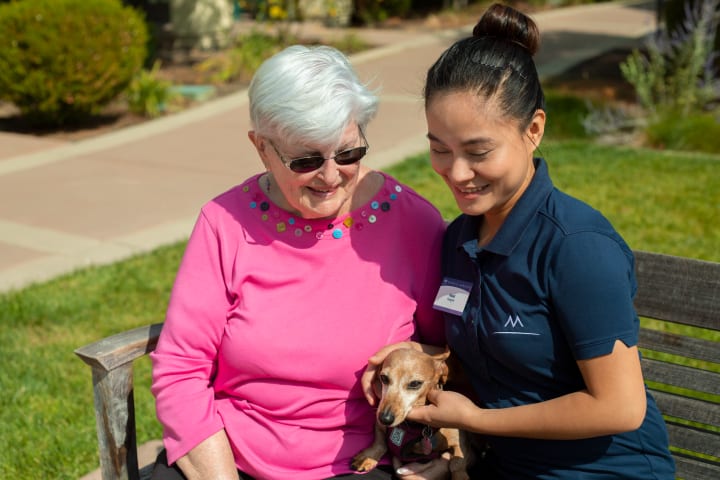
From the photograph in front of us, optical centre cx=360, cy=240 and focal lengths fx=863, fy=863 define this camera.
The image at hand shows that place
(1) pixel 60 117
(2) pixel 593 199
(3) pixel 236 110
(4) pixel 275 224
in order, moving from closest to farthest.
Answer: (4) pixel 275 224
(2) pixel 593 199
(1) pixel 60 117
(3) pixel 236 110

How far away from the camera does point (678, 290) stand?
2.59 m

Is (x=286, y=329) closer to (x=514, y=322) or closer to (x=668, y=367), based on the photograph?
(x=514, y=322)

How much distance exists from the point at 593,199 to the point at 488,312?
16.8ft

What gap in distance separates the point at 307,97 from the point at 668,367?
141 cm

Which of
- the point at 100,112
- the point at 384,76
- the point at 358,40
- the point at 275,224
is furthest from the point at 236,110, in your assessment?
the point at 275,224

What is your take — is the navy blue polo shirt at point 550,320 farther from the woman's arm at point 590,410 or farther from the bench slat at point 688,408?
the bench slat at point 688,408

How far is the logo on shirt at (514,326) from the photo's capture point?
2.17 m

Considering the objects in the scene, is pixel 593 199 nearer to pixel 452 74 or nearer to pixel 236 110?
pixel 452 74

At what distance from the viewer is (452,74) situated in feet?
7.16

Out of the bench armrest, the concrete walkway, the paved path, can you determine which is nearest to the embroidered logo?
the bench armrest

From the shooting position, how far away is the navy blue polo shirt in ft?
6.64

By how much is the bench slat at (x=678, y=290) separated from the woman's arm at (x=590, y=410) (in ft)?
1.95

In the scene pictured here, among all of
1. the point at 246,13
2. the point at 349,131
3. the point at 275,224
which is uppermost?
the point at 349,131

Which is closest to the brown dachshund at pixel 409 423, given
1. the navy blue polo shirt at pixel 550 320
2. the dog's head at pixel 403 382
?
the dog's head at pixel 403 382
